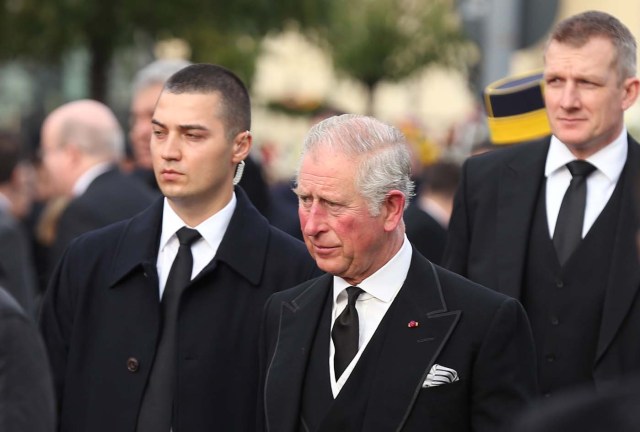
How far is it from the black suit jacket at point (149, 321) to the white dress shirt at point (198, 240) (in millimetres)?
34

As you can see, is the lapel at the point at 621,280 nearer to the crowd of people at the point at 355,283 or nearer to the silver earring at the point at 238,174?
the crowd of people at the point at 355,283

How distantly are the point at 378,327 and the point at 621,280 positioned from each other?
1132 millimetres

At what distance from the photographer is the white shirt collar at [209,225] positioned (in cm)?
509

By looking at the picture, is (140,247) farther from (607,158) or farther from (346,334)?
(607,158)

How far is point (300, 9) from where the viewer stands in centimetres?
2003

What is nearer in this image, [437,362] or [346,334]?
[437,362]

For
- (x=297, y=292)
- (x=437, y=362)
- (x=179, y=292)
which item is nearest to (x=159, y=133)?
(x=179, y=292)

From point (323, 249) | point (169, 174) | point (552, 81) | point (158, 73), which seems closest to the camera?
point (323, 249)

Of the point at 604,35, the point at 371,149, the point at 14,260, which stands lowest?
the point at 14,260

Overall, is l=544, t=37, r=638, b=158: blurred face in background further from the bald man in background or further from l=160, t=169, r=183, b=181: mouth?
the bald man in background

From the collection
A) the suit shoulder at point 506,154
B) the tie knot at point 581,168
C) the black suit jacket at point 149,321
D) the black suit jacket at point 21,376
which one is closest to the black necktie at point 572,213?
the tie knot at point 581,168

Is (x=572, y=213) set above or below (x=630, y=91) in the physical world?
below

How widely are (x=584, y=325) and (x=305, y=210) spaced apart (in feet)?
4.16

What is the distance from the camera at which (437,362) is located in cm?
412
